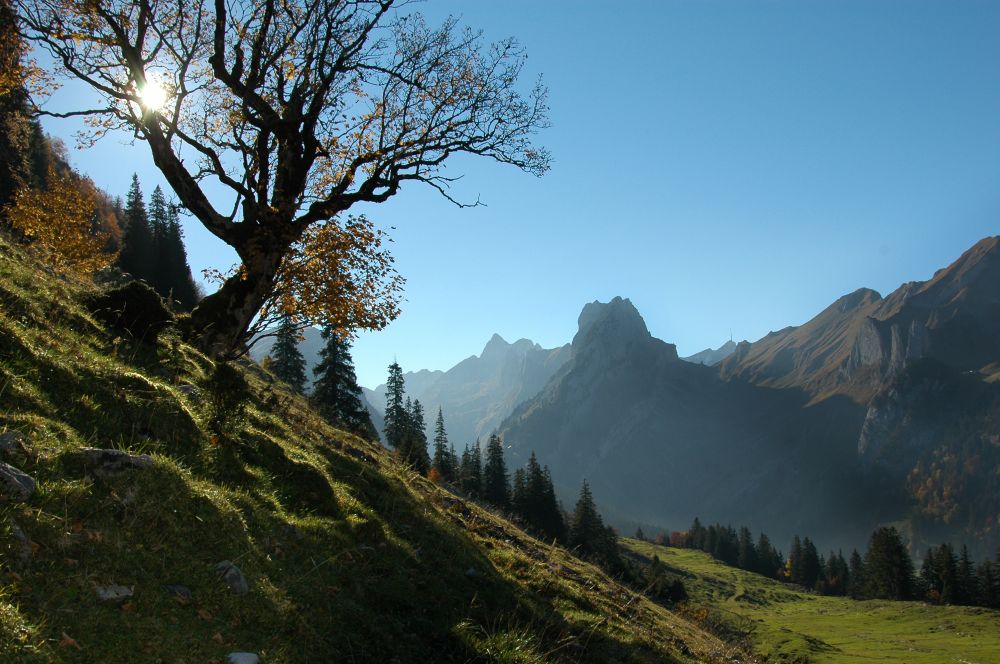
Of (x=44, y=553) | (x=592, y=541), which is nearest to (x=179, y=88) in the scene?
(x=44, y=553)

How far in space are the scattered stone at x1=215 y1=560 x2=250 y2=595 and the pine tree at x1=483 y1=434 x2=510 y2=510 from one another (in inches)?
3109

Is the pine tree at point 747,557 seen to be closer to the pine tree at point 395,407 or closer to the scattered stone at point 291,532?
the pine tree at point 395,407

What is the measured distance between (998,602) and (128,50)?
499ft

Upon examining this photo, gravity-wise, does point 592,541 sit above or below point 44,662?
below

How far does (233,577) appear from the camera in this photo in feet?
19.9

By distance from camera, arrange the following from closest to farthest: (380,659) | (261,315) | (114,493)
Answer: (114,493) → (380,659) → (261,315)

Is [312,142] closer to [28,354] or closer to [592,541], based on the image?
[28,354]

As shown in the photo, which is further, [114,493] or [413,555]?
[413,555]

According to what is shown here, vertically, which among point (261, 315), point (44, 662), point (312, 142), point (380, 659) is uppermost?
point (312, 142)

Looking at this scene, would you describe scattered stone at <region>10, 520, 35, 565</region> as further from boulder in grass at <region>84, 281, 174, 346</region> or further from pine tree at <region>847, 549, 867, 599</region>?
pine tree at <region>847, 549, 867, 599</region>

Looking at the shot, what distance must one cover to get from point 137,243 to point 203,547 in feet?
285

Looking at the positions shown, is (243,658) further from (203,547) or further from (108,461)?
A: (108,461)

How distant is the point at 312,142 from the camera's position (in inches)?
580

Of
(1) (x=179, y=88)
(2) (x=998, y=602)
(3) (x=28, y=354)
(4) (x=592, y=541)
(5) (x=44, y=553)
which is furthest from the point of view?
(2) (x=998, y=602)
